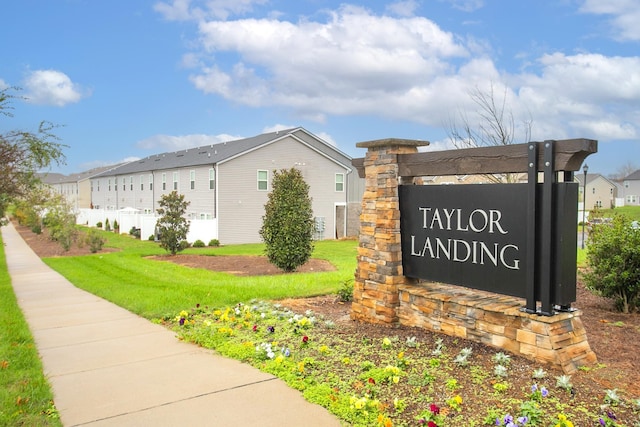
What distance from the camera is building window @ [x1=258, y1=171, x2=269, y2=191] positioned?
27219 millimetres

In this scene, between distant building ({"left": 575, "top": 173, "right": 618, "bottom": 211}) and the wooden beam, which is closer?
the wooden beam

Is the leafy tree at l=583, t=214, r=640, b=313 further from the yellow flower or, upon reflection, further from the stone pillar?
the yellow flower

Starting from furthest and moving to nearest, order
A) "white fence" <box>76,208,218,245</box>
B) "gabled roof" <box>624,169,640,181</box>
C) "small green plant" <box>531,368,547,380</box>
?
"gabled roof" <box>624,169,640,181</box>
"white fence" <box>76,208,218,245</box>
"small green plant" <box>531,368,547,380</box>

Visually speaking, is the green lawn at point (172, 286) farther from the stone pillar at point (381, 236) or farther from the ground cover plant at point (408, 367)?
the stone pillar at point (381, 236)

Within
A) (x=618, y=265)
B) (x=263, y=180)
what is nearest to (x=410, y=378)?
(x=618, y=265)

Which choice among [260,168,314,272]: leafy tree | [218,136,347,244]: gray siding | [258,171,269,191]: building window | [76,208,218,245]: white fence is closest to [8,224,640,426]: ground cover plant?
[260,168,314,272]: leafy tree

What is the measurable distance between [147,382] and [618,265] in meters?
6.00

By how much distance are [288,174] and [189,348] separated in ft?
28.7

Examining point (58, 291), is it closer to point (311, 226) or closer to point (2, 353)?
point (2, 353)

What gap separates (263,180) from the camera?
27.3 m

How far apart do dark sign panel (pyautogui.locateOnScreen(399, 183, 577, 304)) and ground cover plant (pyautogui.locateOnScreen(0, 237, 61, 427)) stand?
3.92 metres

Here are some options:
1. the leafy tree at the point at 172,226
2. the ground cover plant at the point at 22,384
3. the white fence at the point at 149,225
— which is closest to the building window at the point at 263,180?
the white fence at the point at 149,225

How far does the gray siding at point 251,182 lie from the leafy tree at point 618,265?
20892mm

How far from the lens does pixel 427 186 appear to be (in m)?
5.73
